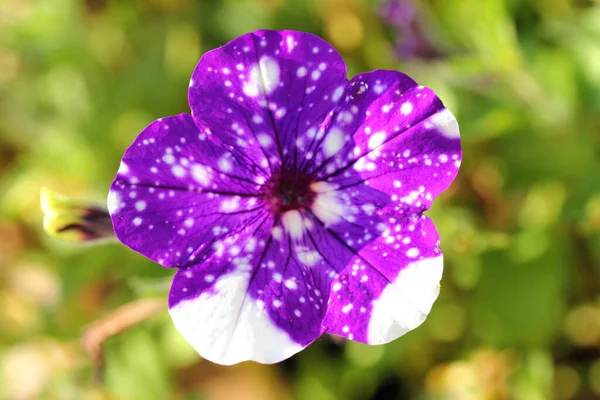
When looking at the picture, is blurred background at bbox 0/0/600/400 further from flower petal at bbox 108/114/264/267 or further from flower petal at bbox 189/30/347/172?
flower petal at bbox 189/30/347/172

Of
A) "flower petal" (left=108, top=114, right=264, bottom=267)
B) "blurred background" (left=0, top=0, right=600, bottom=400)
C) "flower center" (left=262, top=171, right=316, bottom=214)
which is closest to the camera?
"flower petal" (left=108, top=114, right=264, bottom=267)

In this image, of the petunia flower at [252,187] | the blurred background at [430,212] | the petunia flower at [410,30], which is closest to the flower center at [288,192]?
the petunia flower at [252,187]

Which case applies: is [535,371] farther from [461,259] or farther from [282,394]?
[282,394]

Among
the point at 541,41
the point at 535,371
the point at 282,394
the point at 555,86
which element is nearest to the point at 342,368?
the point at 282,394

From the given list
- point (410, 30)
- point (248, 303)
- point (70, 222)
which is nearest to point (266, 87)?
point (248, 303)

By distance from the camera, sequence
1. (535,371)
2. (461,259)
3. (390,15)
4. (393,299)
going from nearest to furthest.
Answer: (393,299)
(461,259)
(535,371)
(390,15)

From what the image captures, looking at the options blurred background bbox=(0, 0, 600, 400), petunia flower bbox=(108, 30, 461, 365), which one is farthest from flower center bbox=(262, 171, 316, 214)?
blurred background bbox=(0, 0, 600, 400)

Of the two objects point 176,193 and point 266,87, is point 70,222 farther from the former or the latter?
Result: point 266,87
